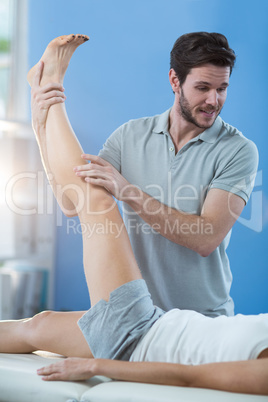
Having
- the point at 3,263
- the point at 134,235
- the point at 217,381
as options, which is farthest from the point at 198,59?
the point at 3,263

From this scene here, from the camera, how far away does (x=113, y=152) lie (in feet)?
6.70

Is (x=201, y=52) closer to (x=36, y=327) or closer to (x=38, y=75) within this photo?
(x=38, y=75)

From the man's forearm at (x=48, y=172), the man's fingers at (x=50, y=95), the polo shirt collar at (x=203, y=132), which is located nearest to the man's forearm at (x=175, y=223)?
the man's forearm at (x=48, y=172)

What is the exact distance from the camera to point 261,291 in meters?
2.92

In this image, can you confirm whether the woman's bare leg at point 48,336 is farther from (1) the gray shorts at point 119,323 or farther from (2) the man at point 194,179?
(2) the man at point 194,179

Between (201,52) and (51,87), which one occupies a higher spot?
(201,52)

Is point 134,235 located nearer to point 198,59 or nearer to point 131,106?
point 198,59

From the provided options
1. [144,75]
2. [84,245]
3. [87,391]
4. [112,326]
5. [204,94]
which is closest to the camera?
[87,391]

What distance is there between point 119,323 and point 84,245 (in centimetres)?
29

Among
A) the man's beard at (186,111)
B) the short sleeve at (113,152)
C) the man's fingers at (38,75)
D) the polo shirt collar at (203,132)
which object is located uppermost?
the man's fingers at (38,75)

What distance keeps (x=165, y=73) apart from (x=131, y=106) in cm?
31

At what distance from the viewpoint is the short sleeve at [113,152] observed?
2.03 meters

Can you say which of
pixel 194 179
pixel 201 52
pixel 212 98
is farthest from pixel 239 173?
pixel 201 52

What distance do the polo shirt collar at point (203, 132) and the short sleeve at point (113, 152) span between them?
16 centimetres
